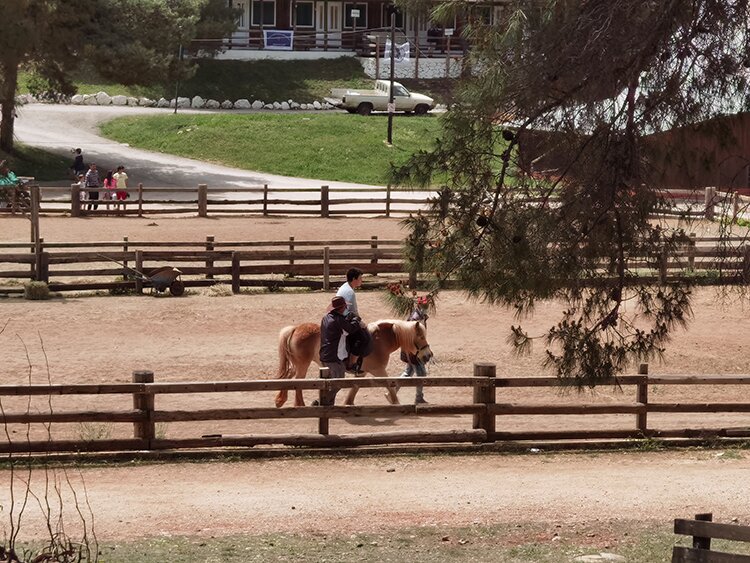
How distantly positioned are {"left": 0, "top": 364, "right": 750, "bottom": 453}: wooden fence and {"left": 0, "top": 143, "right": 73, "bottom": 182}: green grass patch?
30.7 m

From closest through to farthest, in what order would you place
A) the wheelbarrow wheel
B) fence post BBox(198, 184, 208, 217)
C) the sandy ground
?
the sandy ground, the wheelbarrow wheel, fence post BBox(198, 184, 208, 217)

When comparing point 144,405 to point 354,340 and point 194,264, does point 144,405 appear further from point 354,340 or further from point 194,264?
point 194,264

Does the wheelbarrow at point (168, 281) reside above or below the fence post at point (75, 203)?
below

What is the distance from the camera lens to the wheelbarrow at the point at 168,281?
25.0 meters

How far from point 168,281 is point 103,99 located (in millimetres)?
37008

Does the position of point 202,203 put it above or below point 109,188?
below

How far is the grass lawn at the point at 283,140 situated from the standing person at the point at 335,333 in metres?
31.3

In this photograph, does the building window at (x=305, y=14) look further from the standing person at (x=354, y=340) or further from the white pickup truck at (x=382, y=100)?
the standing person at (x=354, y=340)

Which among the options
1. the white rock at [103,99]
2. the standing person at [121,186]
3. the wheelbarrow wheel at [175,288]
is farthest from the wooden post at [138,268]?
the white rock at [103,99]

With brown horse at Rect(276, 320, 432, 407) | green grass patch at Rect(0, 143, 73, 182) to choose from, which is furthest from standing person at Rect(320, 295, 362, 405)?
green grass patch at Rect(0, 143, 73, 182)

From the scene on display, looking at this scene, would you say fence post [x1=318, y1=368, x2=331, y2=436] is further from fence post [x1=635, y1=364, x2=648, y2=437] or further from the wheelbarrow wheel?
the wheelbarrow wheel

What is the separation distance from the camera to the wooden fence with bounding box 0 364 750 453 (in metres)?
13.3

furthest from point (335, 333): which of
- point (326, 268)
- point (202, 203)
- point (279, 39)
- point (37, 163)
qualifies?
point (279, 39)

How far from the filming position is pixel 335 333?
15.6 metres
